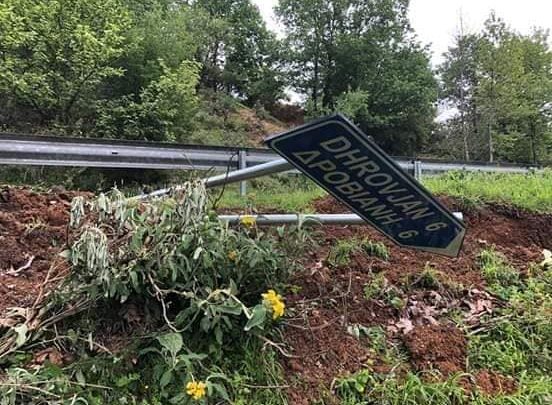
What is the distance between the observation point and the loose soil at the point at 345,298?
86.4 inches

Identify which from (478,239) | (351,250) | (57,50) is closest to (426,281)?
(351,250)

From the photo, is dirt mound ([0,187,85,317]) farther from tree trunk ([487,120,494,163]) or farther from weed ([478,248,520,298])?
tree trunk ([487,120,494,163])

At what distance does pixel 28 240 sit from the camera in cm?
285

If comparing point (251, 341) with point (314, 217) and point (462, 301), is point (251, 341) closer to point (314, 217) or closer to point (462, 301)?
point (314, 217)

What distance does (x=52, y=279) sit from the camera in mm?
2145

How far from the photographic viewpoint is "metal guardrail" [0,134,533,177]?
433 cm

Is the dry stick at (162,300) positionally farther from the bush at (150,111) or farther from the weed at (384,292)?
the bush at (150,111)

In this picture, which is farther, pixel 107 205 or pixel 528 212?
pixel 528 212

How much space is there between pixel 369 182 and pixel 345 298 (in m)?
0.97

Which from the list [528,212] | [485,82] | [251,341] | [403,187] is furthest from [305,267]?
[485,82]

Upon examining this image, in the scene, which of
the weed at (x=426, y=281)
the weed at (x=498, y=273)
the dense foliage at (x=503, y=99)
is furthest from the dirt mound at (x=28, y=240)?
the dense foliage at (x=503, y=99)

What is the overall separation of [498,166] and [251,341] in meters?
9.34

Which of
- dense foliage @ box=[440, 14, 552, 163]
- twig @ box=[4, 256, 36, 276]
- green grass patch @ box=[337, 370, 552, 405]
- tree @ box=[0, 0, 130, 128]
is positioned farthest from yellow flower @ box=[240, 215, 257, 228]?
dense foliage @ box=[440, 14, 552, 163]

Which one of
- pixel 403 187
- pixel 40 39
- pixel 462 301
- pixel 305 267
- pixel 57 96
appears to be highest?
pixel 40 39
